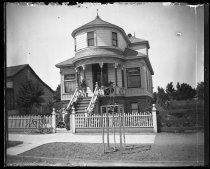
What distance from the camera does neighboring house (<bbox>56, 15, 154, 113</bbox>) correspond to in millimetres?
17188

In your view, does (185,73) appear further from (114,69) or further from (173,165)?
(114,69)

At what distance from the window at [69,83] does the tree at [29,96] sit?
19.9ft

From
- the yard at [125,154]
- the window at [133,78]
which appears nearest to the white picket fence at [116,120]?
the yard at [125,154]

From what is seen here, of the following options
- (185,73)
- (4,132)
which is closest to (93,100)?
(185,73)

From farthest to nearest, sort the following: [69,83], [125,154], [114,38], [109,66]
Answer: [69,83]
[109,66]
[114,38]
[125,154]

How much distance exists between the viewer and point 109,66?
1858 centimetres

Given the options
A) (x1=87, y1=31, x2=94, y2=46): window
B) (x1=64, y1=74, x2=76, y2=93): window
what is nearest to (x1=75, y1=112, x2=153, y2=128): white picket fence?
(x1=64, y1=74, x2=76, y2=93): window

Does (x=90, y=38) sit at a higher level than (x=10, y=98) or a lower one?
higher

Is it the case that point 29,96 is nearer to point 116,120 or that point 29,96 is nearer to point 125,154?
point 116,120

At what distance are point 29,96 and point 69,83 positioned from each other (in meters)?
7.73

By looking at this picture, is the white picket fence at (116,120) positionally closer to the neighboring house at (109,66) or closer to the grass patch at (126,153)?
the neighboring house at (109,66)

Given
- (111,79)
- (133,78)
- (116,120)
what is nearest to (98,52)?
(111,79)

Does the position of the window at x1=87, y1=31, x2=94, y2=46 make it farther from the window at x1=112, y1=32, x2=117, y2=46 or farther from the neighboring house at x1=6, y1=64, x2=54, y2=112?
the neighboring house at x1=6, y1=64, x2=54, y2=112

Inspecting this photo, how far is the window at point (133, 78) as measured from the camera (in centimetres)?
1830
